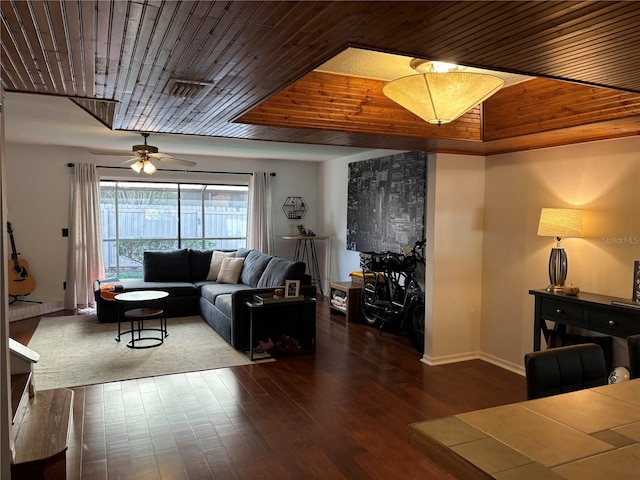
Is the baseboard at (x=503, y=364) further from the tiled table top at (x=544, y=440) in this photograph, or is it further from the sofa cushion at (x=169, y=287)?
the sofa cushion at (x=169, y=287)

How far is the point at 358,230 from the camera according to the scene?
7414 mm

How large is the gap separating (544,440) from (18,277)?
746 centimetres

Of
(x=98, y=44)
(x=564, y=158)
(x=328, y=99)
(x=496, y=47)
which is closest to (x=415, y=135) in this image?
(x=328, y=99)

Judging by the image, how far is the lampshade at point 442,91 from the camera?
261cm

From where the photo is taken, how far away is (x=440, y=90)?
264 cm

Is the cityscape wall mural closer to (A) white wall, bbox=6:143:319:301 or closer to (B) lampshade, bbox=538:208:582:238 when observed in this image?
(B) lampshade, bbox=538:208:582:238

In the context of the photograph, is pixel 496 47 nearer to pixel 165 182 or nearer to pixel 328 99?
pixel 328 99

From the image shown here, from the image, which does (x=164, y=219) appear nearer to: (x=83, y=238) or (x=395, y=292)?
(x=83, y=238)

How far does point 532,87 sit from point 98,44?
3002mm

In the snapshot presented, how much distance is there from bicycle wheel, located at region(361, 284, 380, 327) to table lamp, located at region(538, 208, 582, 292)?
2.59m

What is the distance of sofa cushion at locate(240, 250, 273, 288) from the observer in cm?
671

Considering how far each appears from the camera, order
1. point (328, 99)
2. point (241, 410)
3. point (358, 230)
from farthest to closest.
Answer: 1. point (358, 230)
2. point (241, 410)
3. point (328, 99)

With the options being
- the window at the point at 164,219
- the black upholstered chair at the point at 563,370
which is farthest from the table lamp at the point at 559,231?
the window at the point at 164,219

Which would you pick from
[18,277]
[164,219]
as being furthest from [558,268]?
[18,277]
